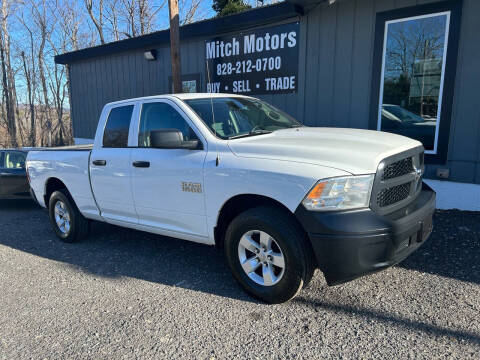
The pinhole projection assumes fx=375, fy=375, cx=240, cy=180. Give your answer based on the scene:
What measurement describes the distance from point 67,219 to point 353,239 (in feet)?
13.4

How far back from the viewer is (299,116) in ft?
25.0

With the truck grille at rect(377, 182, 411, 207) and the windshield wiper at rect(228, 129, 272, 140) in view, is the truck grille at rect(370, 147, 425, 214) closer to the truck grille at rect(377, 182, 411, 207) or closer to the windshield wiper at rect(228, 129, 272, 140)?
the truck grille at rect(377, 182, 411, 207)

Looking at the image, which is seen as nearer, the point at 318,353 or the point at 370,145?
the point at 318,353

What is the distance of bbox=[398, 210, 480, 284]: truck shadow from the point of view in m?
3.84

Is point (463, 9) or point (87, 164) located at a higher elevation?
point (463, 9)

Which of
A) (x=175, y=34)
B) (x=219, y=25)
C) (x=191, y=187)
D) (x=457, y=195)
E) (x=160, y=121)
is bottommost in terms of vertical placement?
(x=457, y=195)

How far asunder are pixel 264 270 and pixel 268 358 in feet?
2.71

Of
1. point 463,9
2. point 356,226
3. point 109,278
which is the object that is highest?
point 463,9

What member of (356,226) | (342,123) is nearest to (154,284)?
(356,226)

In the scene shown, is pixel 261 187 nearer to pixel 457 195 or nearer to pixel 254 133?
pixel 254 133

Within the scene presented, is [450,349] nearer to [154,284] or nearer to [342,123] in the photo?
[154,284]

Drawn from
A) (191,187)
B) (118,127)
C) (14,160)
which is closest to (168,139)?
(191,187)

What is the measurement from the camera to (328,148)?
10.3ft

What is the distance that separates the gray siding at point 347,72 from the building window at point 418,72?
125mm
